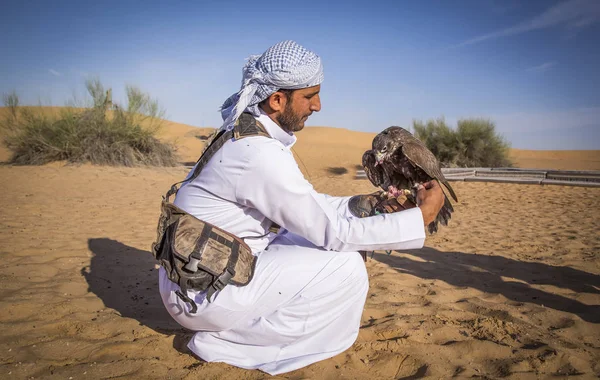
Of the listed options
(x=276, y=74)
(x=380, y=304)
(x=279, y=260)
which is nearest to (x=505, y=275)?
(x=380, y=304)

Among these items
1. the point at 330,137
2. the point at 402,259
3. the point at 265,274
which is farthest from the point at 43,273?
the point at 330,137

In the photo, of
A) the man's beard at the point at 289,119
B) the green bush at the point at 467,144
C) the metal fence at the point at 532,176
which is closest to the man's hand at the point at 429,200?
the man's beard at the point at 289,119

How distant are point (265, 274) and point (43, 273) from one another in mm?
2913

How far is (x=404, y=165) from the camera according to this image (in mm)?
2406

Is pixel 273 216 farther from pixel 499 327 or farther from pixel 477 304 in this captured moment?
pixel 477 304

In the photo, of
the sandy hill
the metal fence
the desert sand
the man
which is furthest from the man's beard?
the metal fence

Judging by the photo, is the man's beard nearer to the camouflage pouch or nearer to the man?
the man

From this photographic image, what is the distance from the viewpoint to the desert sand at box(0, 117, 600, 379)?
2.24 metres

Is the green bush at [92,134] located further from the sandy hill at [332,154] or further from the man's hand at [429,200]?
the man's hand at [429,200]

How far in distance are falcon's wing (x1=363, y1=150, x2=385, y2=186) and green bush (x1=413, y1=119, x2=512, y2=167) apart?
16.7 meters

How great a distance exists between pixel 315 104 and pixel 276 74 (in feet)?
1.05

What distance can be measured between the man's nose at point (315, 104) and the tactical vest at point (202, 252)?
15.3 inches

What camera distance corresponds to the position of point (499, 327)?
2.82 m

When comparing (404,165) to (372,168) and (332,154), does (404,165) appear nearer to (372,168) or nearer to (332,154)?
(372,168)
